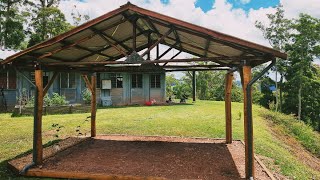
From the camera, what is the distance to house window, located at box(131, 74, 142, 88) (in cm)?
2482

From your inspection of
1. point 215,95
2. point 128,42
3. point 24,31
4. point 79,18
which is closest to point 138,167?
point 128,42

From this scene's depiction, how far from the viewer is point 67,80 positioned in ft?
75.0

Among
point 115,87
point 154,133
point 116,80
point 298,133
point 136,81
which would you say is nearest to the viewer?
point 154,133

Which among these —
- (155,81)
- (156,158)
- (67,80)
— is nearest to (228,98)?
(156,158)

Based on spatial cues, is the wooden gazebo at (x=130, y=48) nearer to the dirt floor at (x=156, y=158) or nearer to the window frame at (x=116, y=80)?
the dirt floor at (x=156, y=158)

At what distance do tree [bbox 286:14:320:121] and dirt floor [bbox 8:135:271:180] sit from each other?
24.8m

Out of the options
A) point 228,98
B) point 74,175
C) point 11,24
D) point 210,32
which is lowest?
point 74,175

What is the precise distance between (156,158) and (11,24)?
2014cm

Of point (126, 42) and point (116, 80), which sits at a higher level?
point (126, 42)

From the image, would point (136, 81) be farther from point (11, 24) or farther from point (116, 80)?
point (11, 24)

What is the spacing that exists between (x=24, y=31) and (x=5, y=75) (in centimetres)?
529

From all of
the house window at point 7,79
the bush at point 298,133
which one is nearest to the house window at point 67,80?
the house window at point 7,79

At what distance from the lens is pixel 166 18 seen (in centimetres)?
584

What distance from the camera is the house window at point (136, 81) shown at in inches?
977
